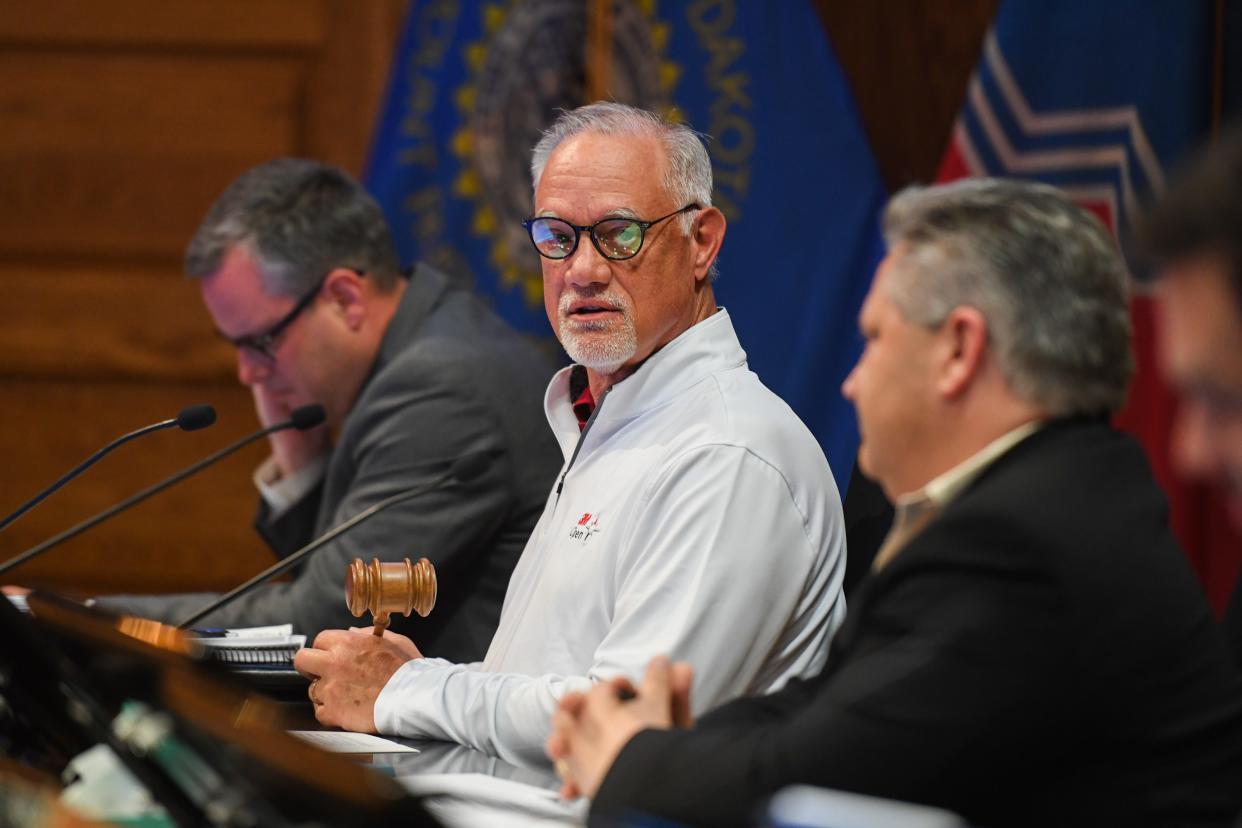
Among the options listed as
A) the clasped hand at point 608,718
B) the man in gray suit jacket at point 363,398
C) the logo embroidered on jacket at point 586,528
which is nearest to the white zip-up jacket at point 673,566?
the logo embroidered on jacket at point 586,528

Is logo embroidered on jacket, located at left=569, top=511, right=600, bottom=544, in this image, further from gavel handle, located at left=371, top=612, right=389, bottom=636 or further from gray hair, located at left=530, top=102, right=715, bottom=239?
gray hair, located at left=530, top=102, right=715, bottom=239

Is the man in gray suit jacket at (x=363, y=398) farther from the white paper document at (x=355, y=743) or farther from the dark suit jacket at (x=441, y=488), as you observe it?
the white paper document at (x=355, y=743)

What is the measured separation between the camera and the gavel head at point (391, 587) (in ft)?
6.02

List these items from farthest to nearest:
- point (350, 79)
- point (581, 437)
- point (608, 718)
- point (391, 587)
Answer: point (350, 79) → point (581, 437) → point (391, 587) → point (608, 718)

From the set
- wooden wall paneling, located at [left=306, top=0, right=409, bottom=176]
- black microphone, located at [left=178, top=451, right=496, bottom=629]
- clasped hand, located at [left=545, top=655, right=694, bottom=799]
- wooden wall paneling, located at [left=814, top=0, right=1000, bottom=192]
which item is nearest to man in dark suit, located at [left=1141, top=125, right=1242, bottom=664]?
clasped hand, located at [left=545, top=655, right=694, bottom=799]

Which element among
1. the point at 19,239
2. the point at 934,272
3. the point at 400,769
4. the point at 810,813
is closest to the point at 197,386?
the point at 19,239

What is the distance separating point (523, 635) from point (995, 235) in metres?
0.90

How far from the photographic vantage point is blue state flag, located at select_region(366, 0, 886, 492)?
3.51 metres

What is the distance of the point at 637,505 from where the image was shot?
186 cm

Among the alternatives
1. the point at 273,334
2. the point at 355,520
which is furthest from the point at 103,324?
the point at 355,520

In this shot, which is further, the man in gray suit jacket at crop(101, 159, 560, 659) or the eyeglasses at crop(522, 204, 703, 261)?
the man in gray suit jacket at crop(101, 159, 560, 659)

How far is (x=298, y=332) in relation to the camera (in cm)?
297

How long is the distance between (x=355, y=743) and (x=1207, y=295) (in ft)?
3.78

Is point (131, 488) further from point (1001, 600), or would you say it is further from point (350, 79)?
point (1001, 600)
